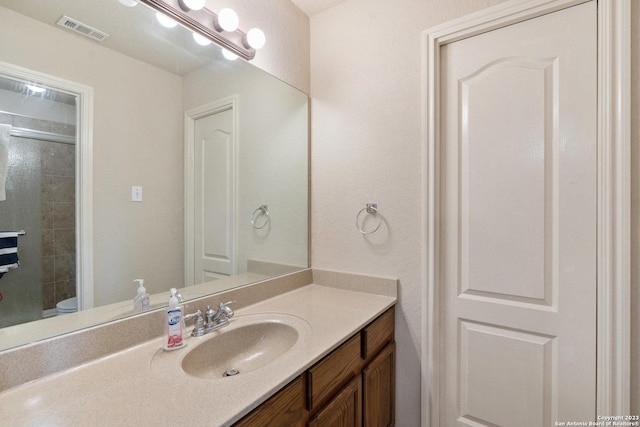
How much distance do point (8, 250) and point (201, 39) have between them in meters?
0.99

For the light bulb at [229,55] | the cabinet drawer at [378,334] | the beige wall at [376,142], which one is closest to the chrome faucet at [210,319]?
the cabinet drawer at [378,334]

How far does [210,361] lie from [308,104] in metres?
1.42

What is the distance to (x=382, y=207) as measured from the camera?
5.06 feet

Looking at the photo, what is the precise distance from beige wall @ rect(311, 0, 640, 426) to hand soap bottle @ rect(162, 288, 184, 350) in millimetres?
912

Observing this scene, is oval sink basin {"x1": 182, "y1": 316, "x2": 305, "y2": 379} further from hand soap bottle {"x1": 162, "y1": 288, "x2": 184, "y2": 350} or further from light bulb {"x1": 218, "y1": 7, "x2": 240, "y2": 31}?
light bulb {"x1": 218, "y1": 7, "x2": 240, "y2": 31}

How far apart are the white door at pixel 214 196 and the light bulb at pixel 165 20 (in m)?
0.35

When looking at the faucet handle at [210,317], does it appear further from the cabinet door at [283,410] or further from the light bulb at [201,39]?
the light bulb at [201,39]

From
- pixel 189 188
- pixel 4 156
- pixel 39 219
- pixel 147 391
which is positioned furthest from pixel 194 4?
pixel 147 391

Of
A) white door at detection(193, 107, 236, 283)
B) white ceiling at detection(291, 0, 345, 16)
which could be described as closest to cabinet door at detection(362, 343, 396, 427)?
white door at detection(193, 107, 236, 283)

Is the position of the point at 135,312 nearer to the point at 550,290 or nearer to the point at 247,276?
the point at 247,276

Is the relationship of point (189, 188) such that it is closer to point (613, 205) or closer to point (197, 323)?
point (197, 323)

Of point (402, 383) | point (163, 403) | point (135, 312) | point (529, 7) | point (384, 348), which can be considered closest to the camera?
point (163, 403)

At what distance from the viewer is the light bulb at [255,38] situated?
Answer: 53.6 inches

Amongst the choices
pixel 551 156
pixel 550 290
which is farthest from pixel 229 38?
pixel 550 290
